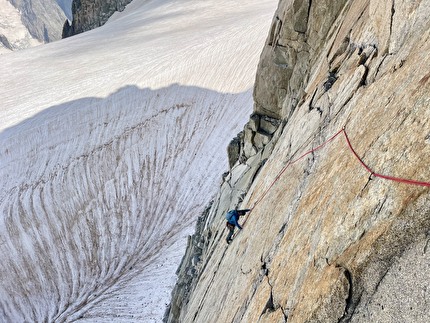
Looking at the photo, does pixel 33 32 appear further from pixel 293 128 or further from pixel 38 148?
pixel 293 128

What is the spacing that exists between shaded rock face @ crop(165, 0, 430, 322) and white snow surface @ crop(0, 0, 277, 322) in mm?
12184

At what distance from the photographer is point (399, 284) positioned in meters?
3.95

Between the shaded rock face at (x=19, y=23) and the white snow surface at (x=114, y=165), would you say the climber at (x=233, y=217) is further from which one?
the shaded rock face at (x=19, y=23)

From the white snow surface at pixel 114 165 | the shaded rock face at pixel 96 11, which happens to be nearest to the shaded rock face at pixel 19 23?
the shaded rock face at pixel 96 11

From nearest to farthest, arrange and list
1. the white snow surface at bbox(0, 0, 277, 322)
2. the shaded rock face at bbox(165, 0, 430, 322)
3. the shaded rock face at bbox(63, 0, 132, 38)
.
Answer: the shaded rock face at bbox(165, 0, 430, 322), the white snow surface at bbox(0, 0, 277, 322), the shaded rock face at bbox(63, 0, 132, 38)

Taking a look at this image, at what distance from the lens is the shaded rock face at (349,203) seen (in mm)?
4109

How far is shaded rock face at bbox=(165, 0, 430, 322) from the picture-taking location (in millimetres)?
4109

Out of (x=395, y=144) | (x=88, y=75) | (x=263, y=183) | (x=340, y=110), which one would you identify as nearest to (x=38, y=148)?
(x=88, y=75)

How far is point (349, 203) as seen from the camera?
16.1ft

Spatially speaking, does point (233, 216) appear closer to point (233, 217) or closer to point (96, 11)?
point (233, 217)

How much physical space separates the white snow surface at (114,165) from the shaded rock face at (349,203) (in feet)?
40.0

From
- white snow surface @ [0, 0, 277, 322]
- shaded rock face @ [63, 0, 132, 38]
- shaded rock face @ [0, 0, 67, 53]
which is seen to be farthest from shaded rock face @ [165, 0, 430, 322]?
shaded rock face @ [0, 0, 67, 53]

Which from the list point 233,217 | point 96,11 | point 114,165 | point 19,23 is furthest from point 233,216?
point 19,23

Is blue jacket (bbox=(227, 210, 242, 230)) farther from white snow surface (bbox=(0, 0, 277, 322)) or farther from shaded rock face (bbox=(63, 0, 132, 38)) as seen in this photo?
shaded rock face (bbox=(63, 0, 132, 38))
